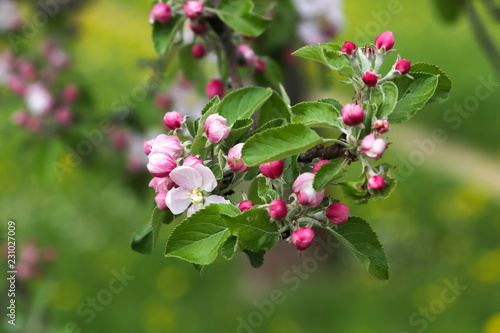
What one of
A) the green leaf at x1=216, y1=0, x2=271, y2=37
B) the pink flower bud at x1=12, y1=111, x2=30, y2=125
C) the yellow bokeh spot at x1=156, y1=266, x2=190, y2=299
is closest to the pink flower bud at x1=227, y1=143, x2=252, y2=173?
the green leaf at x1=216, y1=0, x2=271, y2=37

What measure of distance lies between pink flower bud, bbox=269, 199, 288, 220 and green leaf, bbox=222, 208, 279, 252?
0.07 feet

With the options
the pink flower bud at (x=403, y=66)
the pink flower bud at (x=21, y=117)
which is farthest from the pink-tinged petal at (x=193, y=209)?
the pink flower bud at (x=21, y=117)

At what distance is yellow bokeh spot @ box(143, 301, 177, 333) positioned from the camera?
13.9ft

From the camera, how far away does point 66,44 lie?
358cm

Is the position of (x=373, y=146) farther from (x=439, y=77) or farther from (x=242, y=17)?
(x=242, y=17)

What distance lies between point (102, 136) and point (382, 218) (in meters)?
3.27

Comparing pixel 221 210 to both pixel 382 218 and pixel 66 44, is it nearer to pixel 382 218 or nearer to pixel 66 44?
pixel 66 44

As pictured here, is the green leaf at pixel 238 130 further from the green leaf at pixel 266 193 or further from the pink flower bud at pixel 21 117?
the pink flower bud at pixel 21 117

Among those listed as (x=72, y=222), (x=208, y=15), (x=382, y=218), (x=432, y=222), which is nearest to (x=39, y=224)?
(x=72, y=222)

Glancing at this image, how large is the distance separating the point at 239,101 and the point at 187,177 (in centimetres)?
27

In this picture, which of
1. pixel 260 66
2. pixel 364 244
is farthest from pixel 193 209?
pixel 260 66

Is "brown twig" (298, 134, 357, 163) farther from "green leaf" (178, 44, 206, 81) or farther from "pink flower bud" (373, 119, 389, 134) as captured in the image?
"green leaf" (178, 44, 206, 81)

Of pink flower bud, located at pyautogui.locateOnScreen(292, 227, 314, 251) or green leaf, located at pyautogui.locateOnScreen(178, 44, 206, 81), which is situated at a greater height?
pink flower bud, located at pyautogui.locateOnScreen(292, 227, 314, 251)

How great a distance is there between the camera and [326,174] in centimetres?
108
